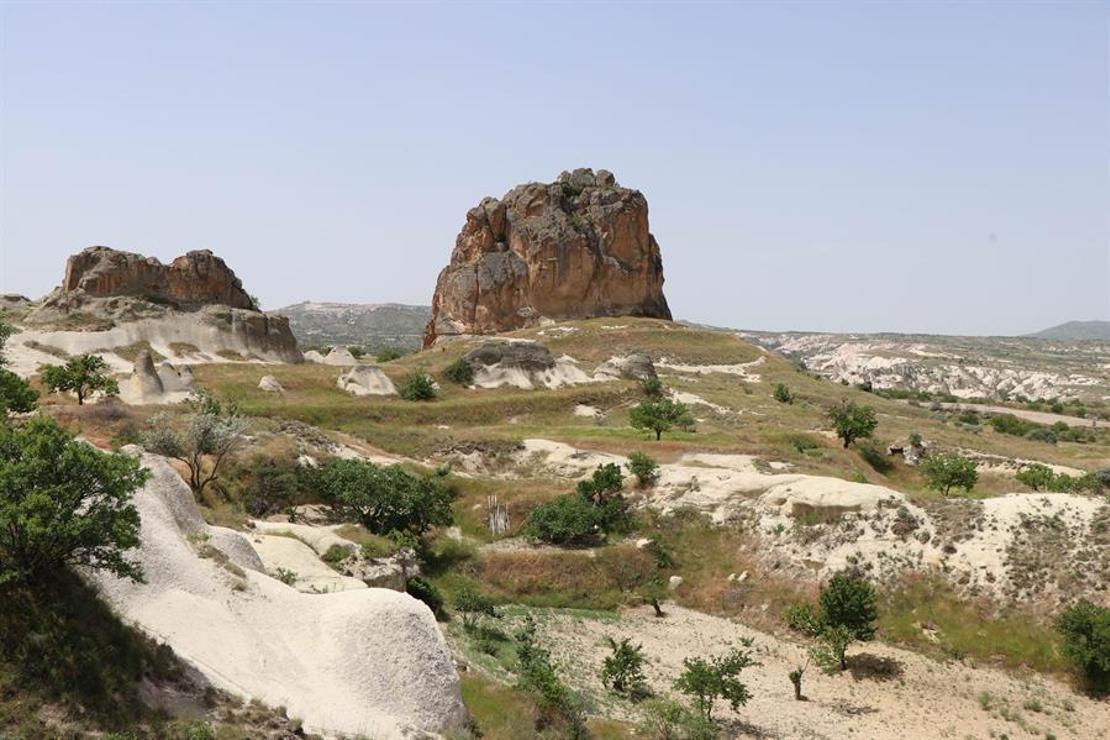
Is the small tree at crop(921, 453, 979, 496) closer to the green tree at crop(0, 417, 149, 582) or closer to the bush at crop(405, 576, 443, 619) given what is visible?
the bush at crop(405, 576, 443, 619)

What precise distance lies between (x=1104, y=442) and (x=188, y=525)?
296ft

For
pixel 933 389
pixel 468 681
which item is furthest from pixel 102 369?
pixel 933 389

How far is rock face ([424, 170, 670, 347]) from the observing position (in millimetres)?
110250

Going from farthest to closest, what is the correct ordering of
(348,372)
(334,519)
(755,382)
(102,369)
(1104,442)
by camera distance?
(755,382) → (1104,442) → (348,372) → (102,369) → (334,519)

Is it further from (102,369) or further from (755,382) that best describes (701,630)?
(755,382)

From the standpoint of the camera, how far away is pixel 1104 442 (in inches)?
3169

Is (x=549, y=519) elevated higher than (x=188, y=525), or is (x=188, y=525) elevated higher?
(x=188, y=525)

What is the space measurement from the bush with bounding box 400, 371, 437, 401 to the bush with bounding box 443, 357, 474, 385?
4982mm

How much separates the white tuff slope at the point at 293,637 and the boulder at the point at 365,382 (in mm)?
42162

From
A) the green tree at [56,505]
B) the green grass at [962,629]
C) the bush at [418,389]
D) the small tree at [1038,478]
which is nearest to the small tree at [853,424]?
the small tree at [1038,478]

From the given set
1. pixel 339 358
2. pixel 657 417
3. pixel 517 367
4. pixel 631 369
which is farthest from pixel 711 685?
pixel 339 358

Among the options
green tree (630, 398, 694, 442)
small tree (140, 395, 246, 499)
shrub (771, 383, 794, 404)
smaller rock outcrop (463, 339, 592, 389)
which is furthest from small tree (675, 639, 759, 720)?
shrub (771, 383, 794, 404)

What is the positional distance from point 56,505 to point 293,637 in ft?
23.0

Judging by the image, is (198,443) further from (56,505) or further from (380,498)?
(56,505)
